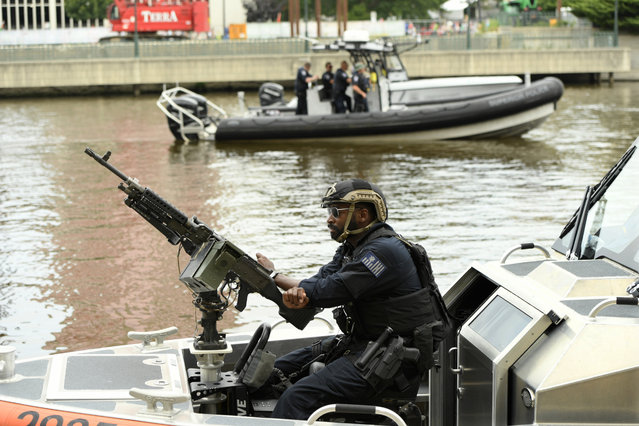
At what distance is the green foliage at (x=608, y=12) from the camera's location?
45.7m

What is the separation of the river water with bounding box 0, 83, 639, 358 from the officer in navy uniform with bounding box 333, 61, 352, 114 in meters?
0.84

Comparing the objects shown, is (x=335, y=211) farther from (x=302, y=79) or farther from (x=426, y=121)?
(x=426, y=121)

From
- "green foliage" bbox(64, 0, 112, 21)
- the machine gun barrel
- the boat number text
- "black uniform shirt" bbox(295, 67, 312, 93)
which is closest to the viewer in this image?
the boat number text

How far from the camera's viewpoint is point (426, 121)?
23062mm

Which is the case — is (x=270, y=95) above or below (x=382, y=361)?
above

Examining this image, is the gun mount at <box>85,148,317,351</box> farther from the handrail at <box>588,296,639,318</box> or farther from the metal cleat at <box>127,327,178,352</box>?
the handrail at <box>588,296,639,318</box>

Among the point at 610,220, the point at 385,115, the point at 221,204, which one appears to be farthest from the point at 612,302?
the point at 385,115

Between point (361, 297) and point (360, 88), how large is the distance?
1862 cm

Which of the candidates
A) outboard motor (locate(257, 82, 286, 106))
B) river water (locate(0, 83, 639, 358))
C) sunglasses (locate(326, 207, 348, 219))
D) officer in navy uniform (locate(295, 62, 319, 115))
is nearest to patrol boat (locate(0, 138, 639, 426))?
sunglasses (locate(326, 207, 348, 219))

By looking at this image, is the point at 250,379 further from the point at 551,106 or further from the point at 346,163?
the point at 551,106

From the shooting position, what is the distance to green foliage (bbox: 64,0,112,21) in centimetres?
6969

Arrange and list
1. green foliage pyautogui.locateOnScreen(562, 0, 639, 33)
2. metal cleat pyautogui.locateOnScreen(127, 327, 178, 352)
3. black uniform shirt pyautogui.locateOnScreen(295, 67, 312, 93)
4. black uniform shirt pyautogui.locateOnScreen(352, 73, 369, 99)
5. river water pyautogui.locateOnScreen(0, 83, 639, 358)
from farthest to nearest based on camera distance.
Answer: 1. green foliage pyautogui.locateOnScreen(562, 0, 639, 33)
2. black uniform shirt pyautogui.locateOnScreen(352, 73, 369, 99)
3. black uniform shirt pyautogui.locateOnScreen(295, 67, 312, 93)
4. river water pyautogui.locateOnScreen(0, 83, 639, 358)
5. metal cleat pyautogui.locateOnScreen(127, 327, 178, 352)

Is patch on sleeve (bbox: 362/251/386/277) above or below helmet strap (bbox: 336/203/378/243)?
below

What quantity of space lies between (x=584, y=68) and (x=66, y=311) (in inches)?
1354
